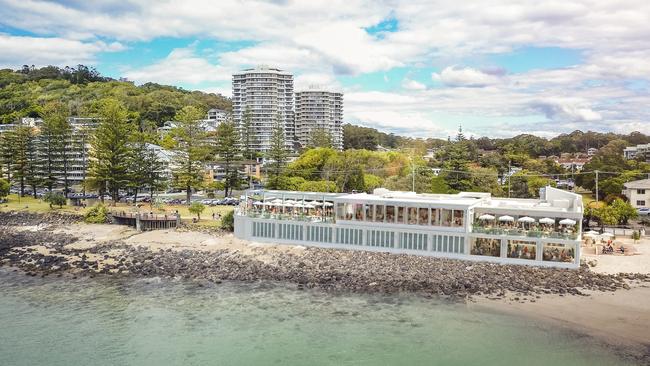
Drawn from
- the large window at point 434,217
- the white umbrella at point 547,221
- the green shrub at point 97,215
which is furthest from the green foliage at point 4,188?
the white umbrella at point 547,221

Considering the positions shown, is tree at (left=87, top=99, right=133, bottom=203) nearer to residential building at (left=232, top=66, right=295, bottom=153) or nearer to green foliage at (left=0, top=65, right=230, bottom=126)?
green foliage at (left=0, top=65, right=230, bottom=126)

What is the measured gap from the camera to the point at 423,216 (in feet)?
95.3

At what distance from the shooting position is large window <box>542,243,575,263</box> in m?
26.3

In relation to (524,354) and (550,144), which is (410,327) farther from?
(550,144)

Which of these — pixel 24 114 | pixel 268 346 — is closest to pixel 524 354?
pixel 268 346

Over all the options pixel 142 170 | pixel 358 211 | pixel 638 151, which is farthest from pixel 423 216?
pixel 638 151

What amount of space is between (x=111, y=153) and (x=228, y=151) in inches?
405

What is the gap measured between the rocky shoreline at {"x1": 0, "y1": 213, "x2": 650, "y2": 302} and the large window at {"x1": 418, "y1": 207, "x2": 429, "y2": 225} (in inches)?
78.5

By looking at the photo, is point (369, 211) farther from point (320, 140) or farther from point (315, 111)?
point (315, 111)

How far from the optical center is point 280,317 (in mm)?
21750

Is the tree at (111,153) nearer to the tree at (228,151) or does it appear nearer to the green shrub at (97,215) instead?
the green shrub at (97,215)

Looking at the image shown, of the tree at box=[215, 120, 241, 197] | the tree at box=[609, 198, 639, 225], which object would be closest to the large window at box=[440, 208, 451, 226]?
the tree at box=[609, 198, 639, 225]

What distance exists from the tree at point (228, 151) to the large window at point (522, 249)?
3037 centimetres

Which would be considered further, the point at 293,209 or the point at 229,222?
the point at 229,222
